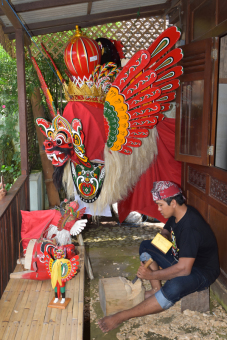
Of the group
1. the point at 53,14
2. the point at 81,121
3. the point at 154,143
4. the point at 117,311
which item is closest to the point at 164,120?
the point at 154,143

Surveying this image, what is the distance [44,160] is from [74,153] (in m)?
1.75

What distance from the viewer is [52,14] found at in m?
3.60

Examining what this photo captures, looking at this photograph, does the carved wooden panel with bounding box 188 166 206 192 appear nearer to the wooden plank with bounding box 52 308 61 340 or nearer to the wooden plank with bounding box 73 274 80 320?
the wooden plank with bounding box 73 274 80 320

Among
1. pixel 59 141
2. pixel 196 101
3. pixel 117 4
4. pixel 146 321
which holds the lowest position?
pixel 146 321

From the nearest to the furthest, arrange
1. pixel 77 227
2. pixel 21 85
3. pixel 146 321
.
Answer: pixel 146 321 < pixel 77 227 < pixel 21 85

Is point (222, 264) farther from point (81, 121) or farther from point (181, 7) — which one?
point (181, 7)

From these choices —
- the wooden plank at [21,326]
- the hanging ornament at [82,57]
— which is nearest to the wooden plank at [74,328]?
the wooden plank at [21,326]

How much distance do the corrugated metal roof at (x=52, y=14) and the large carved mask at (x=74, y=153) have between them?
1.23 metres

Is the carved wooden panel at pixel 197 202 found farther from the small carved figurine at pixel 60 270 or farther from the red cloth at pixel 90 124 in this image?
the small carved figurine at pixel 60 270

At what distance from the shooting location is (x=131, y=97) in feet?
9.88

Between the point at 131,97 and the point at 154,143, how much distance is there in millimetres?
699

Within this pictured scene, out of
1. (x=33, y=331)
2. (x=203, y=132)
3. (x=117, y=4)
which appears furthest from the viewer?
(x=117, y=4)

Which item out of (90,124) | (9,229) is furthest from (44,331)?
(90,124)

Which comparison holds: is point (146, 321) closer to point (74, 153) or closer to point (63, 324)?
point (63, 324)
